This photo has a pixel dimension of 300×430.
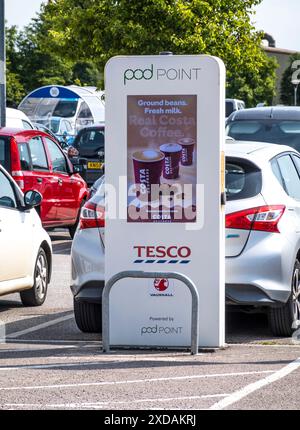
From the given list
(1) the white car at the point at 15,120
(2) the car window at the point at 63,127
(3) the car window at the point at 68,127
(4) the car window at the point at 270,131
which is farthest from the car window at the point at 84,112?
(4) the car window at the point at 270,131

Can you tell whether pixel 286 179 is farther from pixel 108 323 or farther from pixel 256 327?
pixel 108 323

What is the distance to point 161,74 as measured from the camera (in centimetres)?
1016

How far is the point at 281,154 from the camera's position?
11867 mm

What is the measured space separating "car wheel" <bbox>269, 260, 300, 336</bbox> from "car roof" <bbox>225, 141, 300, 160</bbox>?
3.34 feet

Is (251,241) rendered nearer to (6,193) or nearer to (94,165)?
(6,193)

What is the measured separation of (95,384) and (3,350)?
1.91 m

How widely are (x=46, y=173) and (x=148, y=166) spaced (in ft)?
31.9

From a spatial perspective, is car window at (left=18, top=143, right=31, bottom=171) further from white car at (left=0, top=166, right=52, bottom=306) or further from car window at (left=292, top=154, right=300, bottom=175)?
car window at (left=292, top=154, right=300, bottom=175)

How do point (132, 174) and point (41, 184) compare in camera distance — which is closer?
point (132, 174)

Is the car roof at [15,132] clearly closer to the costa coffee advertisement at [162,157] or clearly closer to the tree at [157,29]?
the costa coffee advertisement at [162,157]
